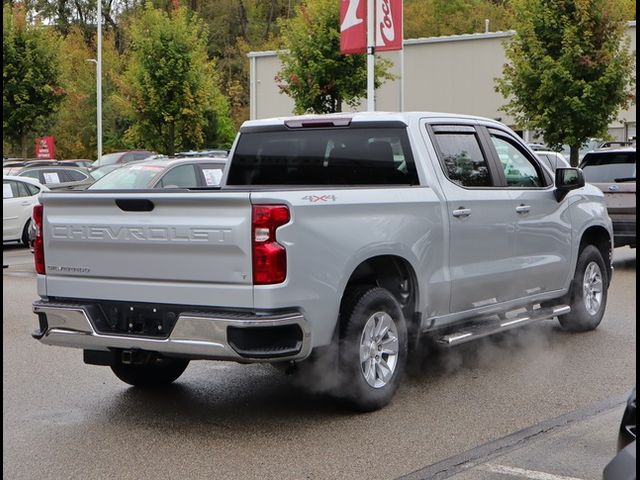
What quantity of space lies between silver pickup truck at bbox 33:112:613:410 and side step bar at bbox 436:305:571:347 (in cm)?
2

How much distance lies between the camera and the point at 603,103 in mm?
25859

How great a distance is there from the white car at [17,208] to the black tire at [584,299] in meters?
12.9

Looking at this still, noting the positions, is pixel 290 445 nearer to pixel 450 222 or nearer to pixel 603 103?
pixel 450 222

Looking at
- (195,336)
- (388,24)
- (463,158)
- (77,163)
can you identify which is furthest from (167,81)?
(195,336)

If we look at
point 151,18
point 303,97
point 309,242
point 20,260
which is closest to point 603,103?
point 303,97

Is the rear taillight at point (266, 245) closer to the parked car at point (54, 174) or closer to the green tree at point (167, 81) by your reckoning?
the parked car at point (54, 174)

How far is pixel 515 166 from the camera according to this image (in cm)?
845

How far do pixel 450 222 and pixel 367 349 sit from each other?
129 cm

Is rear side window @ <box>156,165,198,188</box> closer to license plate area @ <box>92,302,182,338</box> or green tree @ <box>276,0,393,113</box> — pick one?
license plate area @ <box>92,302,182,338</box>

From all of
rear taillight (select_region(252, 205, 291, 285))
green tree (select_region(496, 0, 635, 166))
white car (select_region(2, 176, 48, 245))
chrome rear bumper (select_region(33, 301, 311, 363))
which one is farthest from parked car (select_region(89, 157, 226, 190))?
green tree (select_region(496, 0, 635, 166))

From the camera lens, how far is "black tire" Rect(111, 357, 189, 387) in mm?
7250

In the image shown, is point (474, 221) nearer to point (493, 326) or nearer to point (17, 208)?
point (493, 326)

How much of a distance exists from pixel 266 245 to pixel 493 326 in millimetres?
2589

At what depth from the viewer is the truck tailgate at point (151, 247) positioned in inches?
228
